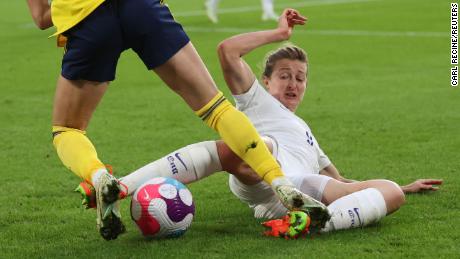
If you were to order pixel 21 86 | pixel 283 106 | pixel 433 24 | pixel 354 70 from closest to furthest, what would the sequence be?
pixel 283 106
pixel 21 86
pixel 354 70
pixel 433 24

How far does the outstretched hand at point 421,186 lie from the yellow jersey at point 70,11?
2.35 m

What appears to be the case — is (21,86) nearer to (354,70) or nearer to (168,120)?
(168,120)

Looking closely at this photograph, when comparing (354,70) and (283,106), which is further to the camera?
(354,70)

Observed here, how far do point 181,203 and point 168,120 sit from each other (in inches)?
157

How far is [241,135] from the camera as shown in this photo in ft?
14.1

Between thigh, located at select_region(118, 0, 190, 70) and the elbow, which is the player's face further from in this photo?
thigh, located at select_region(118, 0, 190, 70)

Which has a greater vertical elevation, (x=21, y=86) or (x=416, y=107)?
(x=416, y=107)

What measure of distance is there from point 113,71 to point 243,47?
2.92 feet

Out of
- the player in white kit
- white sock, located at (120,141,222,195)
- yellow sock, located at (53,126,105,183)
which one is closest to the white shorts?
the player in white kit

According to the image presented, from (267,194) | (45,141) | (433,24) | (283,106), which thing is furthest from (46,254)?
(433,24)

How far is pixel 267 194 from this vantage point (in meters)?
4.93

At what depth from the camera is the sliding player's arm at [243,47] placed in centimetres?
491

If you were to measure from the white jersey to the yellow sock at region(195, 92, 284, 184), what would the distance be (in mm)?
667

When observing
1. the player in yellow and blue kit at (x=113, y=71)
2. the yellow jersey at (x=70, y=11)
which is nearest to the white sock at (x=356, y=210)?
the player in yellow and blue kit at (x=113, y=71)
